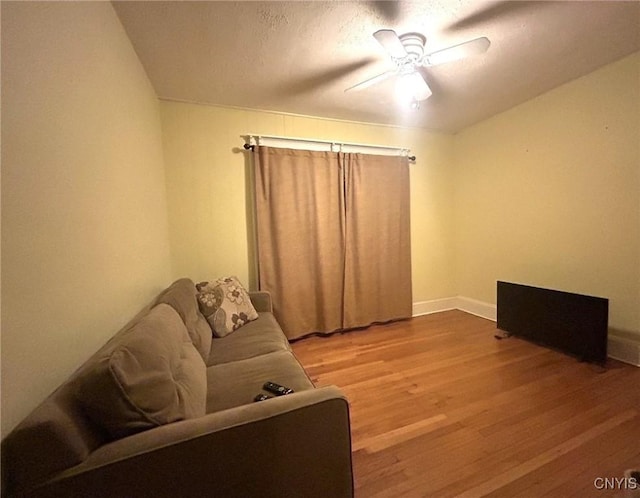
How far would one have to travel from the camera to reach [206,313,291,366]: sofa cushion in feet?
5.54

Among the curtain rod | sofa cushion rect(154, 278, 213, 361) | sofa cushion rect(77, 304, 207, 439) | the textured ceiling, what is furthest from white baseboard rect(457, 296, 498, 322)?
sofa cushion rect(77, 304, 207, 439)

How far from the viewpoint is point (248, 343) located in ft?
6.01

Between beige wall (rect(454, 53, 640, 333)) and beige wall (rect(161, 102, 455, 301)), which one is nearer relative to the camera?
beige wall (rect(454, 53, 640, 333))

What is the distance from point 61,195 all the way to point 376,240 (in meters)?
2.82

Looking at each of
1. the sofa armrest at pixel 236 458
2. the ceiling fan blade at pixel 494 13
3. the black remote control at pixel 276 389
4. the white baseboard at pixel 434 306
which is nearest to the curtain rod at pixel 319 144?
the ceiling fan blade at pixel 494 13

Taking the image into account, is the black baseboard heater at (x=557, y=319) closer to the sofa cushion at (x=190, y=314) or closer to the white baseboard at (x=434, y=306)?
the white baseboard at (x=434, y=306)

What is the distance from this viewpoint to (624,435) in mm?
1473

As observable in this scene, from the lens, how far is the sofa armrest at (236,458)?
0.73 metres

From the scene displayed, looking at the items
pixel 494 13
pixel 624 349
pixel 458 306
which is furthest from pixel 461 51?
pixel 458 306

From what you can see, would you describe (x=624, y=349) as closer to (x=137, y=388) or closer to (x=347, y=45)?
(x=347, y=45)

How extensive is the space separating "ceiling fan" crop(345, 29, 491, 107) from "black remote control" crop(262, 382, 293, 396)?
1859mm

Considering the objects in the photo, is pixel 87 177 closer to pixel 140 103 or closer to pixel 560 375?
pixel 140 103

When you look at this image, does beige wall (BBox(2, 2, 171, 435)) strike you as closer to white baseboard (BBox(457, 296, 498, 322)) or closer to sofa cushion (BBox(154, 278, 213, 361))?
sofa cushion (BBox(154, 278, 213, 361))

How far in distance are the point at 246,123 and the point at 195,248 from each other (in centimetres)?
139
